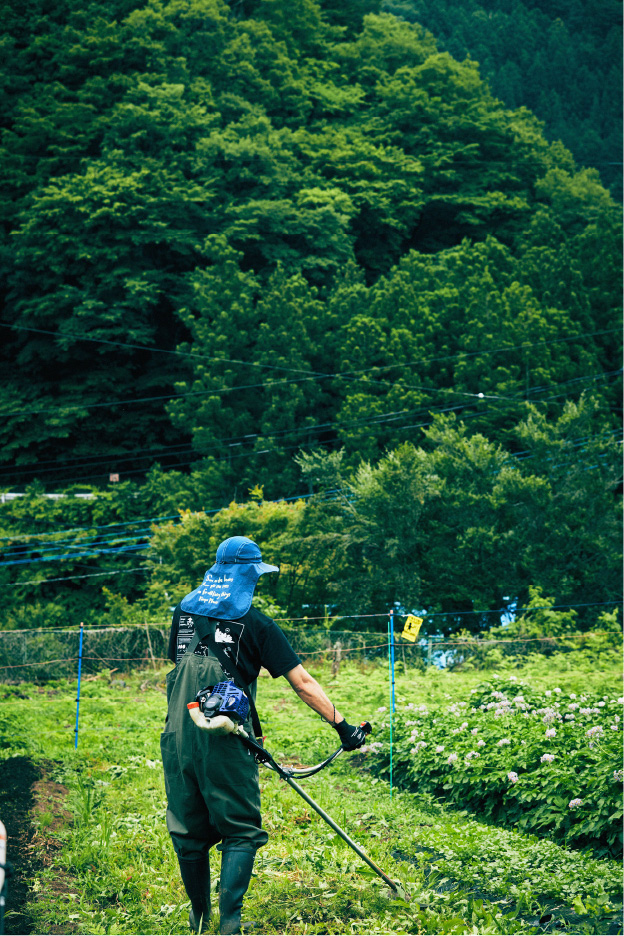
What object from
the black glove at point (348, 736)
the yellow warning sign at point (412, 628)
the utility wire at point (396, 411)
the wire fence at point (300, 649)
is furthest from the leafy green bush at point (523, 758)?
the utility wire at point (396, 411)

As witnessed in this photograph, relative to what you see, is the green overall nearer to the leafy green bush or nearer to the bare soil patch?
the bare soil patch

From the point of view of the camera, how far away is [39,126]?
34219 mm

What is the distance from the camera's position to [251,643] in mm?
3785

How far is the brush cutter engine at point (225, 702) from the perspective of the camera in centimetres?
354

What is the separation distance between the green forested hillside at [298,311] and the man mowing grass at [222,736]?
691 inches

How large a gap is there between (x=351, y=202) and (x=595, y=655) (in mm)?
25353

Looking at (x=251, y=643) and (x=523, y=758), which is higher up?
(x=251, y=643)

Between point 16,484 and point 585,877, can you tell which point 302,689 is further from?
point 16,484

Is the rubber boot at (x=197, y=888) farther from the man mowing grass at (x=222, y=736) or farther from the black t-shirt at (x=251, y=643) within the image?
the black t-shirt at (x=251, y=643)

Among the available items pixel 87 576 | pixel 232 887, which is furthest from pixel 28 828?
pixel 87 576

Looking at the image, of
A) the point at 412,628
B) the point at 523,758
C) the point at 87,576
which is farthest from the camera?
the point at 87,576

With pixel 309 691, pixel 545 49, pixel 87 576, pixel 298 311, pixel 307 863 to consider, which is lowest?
pixel 87 576

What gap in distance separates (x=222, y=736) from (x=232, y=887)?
59 cm

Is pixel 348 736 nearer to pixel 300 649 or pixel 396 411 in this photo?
pixel 300 649
